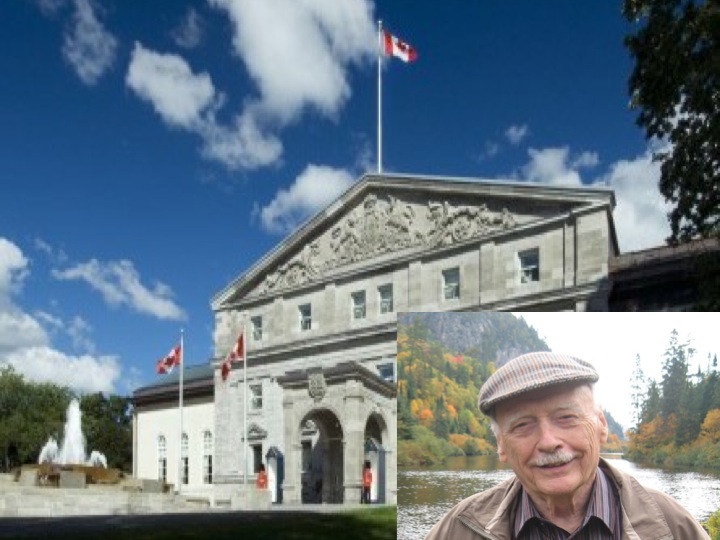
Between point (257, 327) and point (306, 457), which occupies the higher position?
point (257, 327)

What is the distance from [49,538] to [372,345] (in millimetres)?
30277

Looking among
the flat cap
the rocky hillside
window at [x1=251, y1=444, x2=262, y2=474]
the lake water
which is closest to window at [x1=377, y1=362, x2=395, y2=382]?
window at [x1=251, y1=444, x2=262, y2=474]

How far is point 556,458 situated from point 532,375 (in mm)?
599

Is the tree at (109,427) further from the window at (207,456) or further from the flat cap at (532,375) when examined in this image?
the flat cap at (532,375)

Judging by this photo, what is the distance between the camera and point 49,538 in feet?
57.5

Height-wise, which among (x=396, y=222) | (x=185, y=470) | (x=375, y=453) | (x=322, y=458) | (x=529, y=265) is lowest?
(x=185, y=470)

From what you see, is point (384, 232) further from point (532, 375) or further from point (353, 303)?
point (532, 375)

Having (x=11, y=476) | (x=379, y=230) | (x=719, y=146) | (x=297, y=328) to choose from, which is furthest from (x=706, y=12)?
(x=297, y=328)

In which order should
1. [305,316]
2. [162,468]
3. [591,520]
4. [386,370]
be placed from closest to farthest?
[591,520] → [386,370] → [305,316] → [162,468]

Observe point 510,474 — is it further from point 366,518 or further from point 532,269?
point 532,269

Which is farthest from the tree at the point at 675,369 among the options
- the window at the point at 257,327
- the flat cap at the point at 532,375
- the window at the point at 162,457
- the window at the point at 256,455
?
the window at the point at 162,457

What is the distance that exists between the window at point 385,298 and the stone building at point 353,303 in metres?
0.06

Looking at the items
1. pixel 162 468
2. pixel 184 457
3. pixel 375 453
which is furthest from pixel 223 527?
pixel 162 468

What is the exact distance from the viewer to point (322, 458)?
1706 inches
